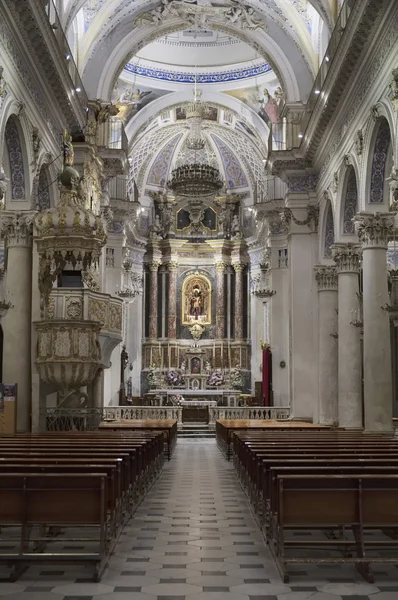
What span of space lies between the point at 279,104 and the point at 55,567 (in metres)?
21.7

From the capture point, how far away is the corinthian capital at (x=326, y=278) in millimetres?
20297

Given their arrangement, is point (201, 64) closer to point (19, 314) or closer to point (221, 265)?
point (221, 265)

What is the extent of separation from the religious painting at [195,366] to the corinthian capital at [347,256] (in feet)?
50.4

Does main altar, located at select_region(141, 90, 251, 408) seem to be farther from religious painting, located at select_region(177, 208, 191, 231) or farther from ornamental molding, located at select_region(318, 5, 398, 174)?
ornamental molding, located at select_region(318, 5, 398, 174)

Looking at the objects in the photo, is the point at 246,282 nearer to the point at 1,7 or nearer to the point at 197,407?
the point at 197,407

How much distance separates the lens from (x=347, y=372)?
17297 millimetres

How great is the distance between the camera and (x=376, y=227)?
14164 mm

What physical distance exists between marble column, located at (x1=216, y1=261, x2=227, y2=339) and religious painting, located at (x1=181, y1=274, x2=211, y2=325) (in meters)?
0.61

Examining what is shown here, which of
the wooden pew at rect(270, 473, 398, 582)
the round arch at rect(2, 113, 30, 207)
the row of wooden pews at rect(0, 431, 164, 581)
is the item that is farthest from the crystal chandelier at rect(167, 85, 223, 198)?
the wooden pew at rect(270, 473, 398, 582)

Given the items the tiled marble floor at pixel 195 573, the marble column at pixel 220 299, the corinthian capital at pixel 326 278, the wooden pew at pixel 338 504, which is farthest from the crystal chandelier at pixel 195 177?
the wooden pew at pixel 338 504

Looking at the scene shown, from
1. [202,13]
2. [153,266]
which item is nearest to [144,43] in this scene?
[202,13]

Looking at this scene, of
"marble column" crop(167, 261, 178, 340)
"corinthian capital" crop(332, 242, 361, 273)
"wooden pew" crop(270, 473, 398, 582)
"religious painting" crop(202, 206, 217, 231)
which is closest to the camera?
"wooden pew" crop(270, 473, 398, 582)

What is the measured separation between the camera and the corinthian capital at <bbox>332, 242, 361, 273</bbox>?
57.4 ft

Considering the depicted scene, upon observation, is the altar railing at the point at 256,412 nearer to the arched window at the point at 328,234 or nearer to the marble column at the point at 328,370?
the marble column at the point at 328,370
